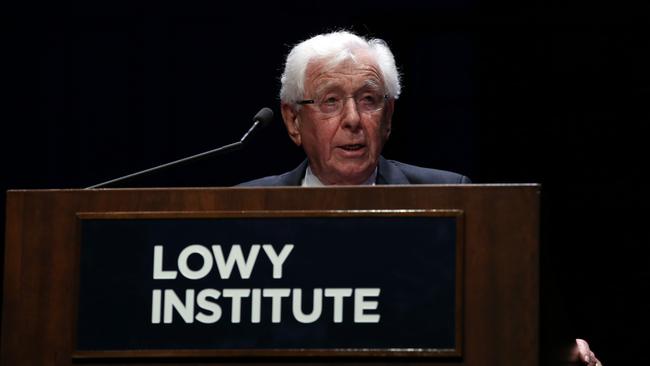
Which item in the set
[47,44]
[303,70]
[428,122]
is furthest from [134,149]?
[303,70]

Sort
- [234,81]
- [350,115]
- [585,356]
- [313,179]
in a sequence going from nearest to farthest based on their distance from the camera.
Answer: [585,356]
[350,115]
[313,179]
[234,81]

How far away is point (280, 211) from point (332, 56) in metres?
0.89

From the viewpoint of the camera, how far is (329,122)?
7.95 ft

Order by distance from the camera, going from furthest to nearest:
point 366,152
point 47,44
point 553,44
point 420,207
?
point 47,44, point 553,44, point 366,152, point 420,207

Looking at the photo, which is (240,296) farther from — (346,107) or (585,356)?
(346,107)

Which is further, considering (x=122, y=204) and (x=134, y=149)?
(x=134, y=149)

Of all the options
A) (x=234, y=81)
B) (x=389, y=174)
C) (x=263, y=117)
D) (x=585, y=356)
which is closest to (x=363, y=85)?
(x=389, y=174)

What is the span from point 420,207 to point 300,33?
2.05 meters

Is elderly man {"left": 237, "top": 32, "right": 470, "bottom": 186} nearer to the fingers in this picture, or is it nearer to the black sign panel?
the fingers

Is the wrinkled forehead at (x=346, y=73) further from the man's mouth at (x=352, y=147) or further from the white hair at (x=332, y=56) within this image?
the man's mouth at (x=352, y=147)

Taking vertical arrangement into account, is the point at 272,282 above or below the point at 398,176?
below

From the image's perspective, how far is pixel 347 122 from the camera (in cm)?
240

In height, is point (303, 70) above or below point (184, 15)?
below

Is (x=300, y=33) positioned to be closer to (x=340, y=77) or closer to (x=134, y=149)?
(x=134, y=149)
